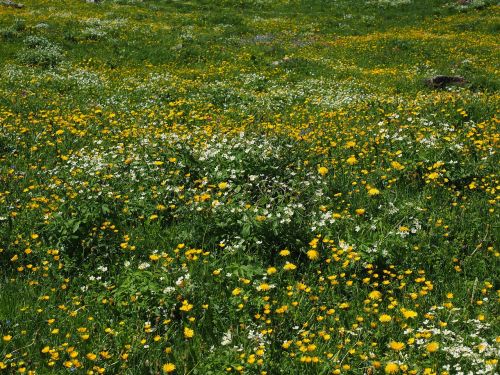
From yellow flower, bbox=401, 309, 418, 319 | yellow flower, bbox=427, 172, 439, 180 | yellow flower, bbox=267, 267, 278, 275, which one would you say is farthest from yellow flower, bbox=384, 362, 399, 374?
yellow flower, bbox=427, 172, 439, 180

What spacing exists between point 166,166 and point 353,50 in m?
17.4

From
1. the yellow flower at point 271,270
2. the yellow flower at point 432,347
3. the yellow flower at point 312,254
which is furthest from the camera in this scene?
the yellow flower at point 312,254

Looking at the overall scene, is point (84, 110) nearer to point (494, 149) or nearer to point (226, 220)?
point (226, 220)

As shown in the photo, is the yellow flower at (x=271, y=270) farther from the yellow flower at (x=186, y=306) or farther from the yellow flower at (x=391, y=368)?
the yellow flower at (x=391, y=368)

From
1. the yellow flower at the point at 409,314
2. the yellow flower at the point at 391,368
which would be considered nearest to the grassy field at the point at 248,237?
the yellow flower at the point at 391,368

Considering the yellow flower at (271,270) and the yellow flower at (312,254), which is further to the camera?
the yellow flower at (312,254)

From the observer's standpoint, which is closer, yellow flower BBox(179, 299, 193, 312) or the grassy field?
the grassy field

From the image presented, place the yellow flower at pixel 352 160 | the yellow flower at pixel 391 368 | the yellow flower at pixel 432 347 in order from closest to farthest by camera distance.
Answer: the yellow flower at pixel 391 368 → the yellow flower at pixel 432 347 → the yellow flower at pixel 352 160

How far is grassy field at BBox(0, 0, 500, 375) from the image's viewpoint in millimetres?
4074

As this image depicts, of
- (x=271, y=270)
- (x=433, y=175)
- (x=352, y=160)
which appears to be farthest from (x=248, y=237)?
(x=433, y=175)

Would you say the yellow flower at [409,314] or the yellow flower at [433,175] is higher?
the yellow flower at [433,175]

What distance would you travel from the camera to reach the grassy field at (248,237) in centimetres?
407

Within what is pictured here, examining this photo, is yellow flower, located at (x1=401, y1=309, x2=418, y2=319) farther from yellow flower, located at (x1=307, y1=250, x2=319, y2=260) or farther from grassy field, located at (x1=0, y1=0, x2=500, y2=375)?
yellow flower, located at (x1=307, y1=250, x2=319, y2=260)

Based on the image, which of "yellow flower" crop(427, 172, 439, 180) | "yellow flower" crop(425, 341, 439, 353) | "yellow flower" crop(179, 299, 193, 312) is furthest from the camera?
"yellow flower" crop(427, 172, 439, 180)
